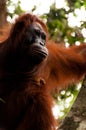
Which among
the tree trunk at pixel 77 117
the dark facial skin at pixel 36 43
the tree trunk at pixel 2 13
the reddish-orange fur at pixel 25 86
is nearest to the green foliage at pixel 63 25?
the reddish-orange fur at pixel 25 86

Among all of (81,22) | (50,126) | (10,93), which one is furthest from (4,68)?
(81,22)

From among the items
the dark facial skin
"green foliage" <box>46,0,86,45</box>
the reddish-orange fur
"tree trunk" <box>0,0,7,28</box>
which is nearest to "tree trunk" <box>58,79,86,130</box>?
the reddish-orange fur

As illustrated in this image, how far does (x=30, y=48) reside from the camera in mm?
4406

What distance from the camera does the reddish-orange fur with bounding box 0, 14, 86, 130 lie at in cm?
419

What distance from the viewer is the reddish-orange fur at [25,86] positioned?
4.19 m

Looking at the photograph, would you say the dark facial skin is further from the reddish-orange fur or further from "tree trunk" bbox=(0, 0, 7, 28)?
"tree trunk" bbox=(0, 0, 7, 28)

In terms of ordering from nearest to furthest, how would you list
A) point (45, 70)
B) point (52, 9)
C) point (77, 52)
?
point (45, 70) → point (77, 52) → point (52, 9)

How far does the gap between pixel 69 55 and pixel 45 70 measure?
0.43m

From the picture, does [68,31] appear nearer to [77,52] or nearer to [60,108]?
[77,52]

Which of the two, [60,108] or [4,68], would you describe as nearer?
[4,68]

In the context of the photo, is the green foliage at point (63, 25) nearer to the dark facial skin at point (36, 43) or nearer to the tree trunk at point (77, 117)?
the dark facial skin at point (36, 43)

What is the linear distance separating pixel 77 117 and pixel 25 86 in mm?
1204

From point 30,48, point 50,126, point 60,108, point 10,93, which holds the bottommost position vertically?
point 60,108

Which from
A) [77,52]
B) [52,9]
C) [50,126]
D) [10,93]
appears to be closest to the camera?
[50,126]
